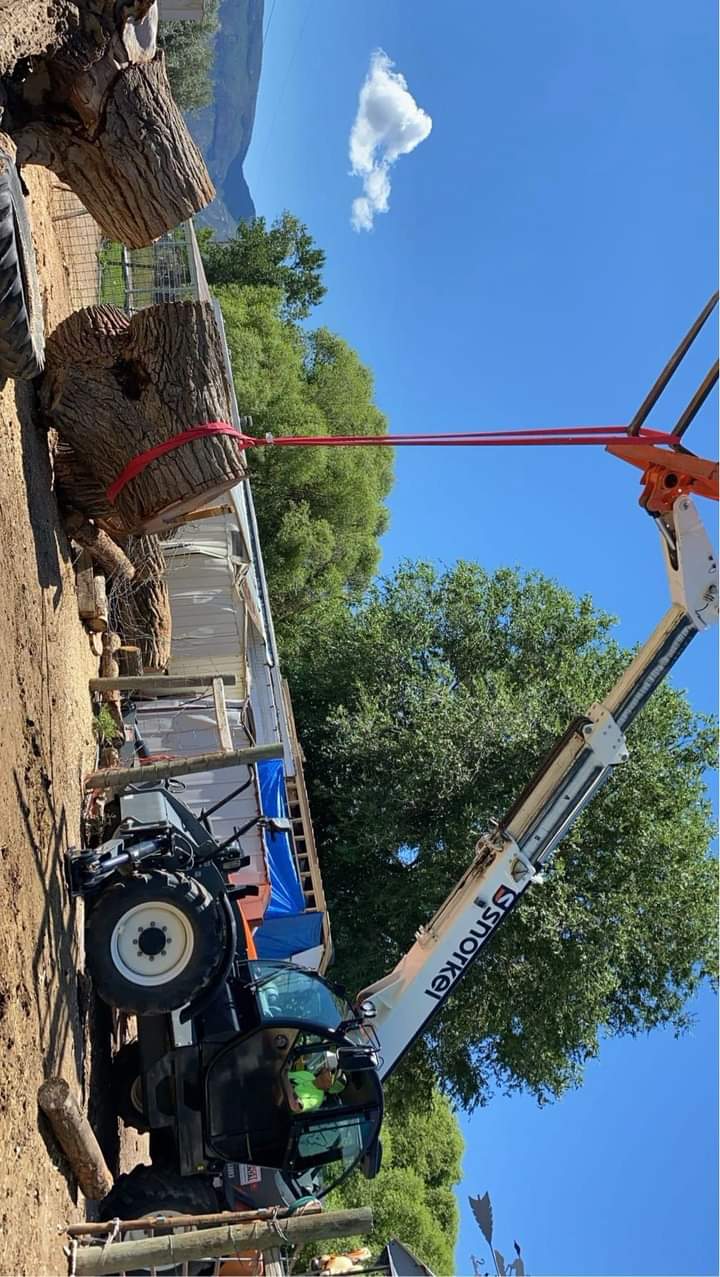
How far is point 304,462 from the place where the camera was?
2236 centimetres

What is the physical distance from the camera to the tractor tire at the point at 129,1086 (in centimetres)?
668

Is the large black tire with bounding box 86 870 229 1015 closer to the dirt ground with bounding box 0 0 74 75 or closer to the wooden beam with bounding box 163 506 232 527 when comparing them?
the wooden beam with bounding box 163 506 232 527

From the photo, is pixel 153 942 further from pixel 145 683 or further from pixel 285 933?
pixel 285 933

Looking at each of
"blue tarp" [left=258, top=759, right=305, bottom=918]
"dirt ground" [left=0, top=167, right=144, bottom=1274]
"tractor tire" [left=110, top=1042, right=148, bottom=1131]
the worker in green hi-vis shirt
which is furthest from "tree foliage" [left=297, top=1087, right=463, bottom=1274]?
"dirt ground" [left=0, top=167, right=144, bottom=1274]

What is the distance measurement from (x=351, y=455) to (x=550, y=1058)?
14885mm

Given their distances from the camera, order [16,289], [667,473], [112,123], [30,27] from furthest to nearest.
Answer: [667,473], [112,123], [30,27], [16,289]

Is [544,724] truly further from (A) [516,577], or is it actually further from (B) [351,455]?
(B) [351,455]

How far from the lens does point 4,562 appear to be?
18.4ft

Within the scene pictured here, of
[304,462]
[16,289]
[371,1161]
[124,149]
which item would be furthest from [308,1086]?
[304,462]

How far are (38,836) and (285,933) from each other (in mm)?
6596

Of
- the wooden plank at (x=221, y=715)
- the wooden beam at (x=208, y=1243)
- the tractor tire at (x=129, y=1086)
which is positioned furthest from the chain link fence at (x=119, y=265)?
the wooden beam at (x=208, y=1243)

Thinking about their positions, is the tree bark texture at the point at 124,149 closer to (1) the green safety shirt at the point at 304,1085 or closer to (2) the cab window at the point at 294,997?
(2) the cab window at the point at 294,997

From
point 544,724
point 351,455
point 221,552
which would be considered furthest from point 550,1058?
Result: point 351,455

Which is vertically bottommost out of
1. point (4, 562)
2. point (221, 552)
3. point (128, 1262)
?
point (128, 1262)
